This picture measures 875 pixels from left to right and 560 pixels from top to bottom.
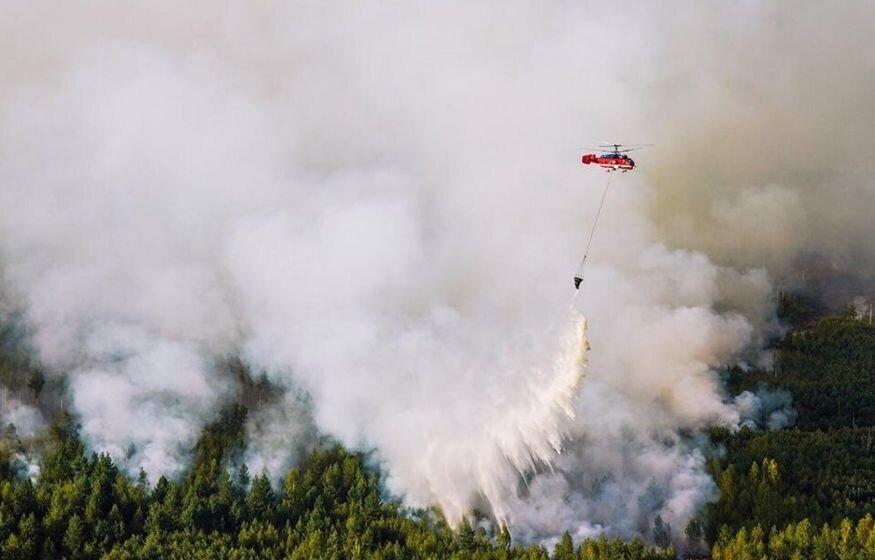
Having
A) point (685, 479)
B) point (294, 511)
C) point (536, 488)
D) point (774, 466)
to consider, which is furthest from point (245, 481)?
point (774, 466)

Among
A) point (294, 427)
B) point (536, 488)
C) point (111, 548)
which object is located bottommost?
point (111, 548)

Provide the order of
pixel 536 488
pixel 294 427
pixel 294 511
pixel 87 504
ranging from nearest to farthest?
pixel 87 504 → pixel 294 511 → pixel 536 488 → pixel 294 427

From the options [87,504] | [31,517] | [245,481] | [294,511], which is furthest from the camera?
[245,481]

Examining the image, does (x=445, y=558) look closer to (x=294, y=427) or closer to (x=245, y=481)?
(x=245, y=481)

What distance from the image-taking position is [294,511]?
156000 mm

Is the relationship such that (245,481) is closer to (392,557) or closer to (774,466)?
(392,557)

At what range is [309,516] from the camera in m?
152

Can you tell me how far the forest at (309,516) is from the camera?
13538cm

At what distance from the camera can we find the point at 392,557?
135625mm

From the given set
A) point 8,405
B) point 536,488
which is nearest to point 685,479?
point 536,488

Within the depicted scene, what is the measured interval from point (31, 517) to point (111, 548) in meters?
12.3

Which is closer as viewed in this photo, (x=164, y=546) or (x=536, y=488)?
(x=164, y=546)

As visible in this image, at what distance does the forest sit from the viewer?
13538 centimetres

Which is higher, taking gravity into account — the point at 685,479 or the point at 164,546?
the point at 685,479
